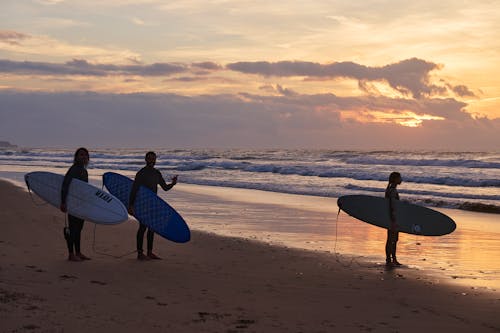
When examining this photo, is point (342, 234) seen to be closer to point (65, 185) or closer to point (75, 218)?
point (75, 218)

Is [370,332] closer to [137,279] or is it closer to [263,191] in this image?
[137,279]

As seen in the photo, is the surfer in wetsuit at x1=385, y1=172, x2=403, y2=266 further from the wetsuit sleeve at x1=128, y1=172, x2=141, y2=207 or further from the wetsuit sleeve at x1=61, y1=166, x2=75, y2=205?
the wetsuit sleeve at x1=61, y1=166, x2=75, y2=205

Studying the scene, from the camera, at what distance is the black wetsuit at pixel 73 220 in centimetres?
809

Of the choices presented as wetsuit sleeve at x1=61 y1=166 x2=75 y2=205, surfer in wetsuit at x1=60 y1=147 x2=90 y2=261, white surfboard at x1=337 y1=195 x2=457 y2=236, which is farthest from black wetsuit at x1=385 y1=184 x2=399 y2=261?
wetsuit sleeve at x1=61 y1=166 x2=75 y2=205

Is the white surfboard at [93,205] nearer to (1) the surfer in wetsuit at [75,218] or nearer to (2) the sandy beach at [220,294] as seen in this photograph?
(1) the surfer in wetsuit at [75,218]

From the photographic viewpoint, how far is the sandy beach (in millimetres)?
5328

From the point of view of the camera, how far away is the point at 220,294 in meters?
6.52

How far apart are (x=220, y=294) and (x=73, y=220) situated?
9.22ft

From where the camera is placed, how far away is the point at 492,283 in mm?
7508

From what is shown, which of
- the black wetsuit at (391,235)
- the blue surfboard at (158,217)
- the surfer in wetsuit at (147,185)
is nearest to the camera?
the surfer in wetsuit at (147,185)

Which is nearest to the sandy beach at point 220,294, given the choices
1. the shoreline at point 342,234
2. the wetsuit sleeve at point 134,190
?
the shoreline at point 342,234

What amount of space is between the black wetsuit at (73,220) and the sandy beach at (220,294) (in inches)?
11.2

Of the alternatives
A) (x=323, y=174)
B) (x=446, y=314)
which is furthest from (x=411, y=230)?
(x=323, y=174)

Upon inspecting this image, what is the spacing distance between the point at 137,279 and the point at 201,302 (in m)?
1.36
